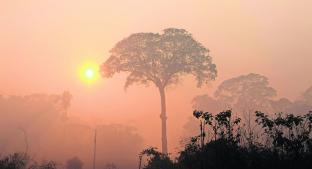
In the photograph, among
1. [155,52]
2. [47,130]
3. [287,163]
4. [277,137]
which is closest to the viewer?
[287,163]

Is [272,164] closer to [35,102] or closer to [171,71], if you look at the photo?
[171,71]

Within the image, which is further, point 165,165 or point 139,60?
point 139,60

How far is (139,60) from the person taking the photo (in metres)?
52.6

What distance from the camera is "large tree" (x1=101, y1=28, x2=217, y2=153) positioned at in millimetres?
52375

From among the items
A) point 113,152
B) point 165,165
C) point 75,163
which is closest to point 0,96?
point 113,152

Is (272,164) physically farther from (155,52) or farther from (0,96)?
(0,96)

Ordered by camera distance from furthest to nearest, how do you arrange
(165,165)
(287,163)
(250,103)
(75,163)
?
(250,103), (75,163), (165,165), (287,163)

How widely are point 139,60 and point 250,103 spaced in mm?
31867

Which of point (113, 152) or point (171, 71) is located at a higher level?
point (171, 71)

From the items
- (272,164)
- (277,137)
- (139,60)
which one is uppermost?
(139,60)

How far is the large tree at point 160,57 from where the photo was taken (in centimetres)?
5238

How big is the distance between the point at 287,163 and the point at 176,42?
32783mm

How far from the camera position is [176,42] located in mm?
52562

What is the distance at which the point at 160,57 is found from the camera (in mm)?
52344
